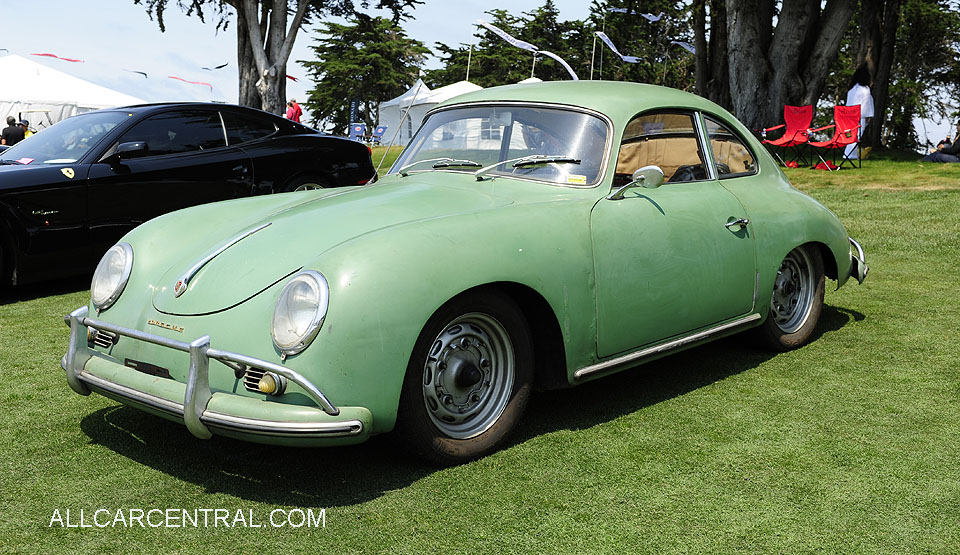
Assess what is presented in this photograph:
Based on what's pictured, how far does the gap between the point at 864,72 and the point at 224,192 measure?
1743cm

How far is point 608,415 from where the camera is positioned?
3936 millimetres

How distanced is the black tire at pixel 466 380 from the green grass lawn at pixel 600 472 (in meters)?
0.12

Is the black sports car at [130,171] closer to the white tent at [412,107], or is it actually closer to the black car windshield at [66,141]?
the black car windshield at [66,141]

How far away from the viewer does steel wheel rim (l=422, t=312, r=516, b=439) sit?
10.8 feet

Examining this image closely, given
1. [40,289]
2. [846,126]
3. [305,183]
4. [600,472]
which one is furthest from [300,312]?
[846,126]

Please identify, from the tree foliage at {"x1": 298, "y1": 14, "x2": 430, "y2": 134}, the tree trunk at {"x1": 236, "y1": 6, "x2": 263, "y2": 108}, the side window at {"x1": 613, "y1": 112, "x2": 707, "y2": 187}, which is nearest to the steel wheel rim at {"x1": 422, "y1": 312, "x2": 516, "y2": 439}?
the side window at {"x1": 613, "y1": 112, "x2": 707, "y2": 187}

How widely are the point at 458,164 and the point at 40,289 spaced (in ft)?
14.7

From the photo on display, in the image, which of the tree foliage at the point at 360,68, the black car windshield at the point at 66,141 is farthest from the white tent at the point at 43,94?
the tree foliage at the point at 360,68

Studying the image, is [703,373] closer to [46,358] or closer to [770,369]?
[770,369]

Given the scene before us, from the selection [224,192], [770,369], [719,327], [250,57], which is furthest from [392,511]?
[250,57]

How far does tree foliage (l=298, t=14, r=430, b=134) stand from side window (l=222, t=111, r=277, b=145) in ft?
169

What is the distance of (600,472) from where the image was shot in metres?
3.27

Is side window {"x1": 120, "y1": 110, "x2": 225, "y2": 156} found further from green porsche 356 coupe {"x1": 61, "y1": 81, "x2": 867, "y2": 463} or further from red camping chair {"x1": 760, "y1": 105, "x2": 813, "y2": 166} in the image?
red camping chair {"x1": 760, "y1": 105, "x2": 813, "y2": 166}

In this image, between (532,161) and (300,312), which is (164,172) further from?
(300,312)
